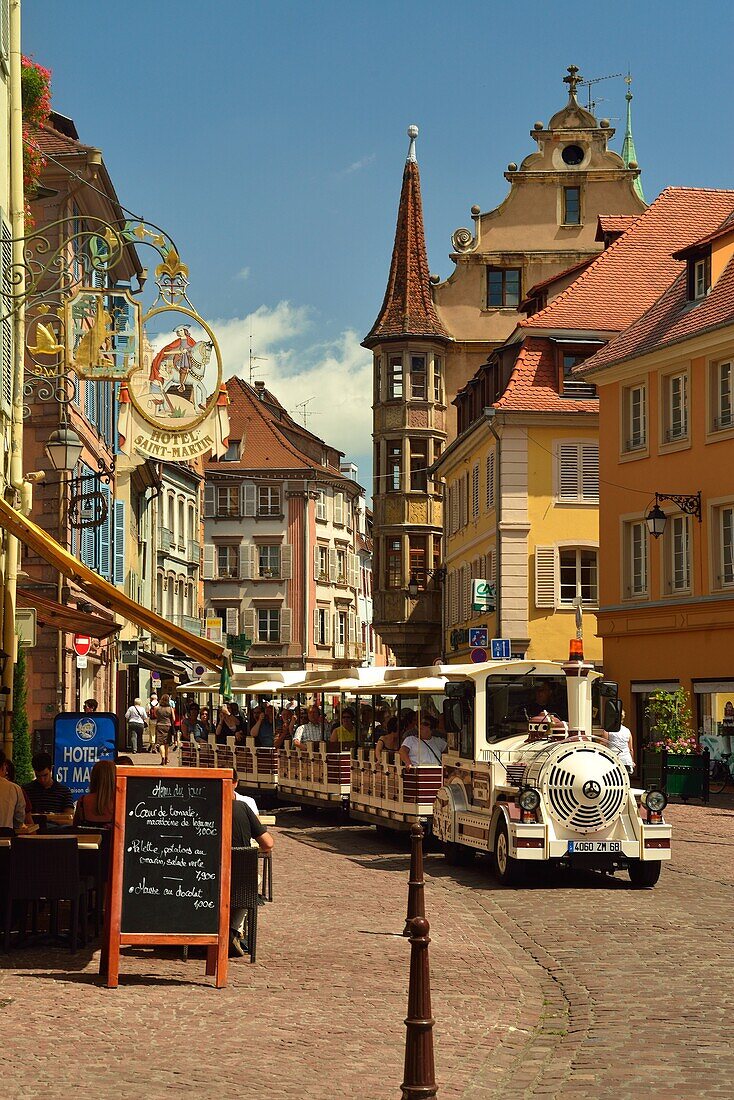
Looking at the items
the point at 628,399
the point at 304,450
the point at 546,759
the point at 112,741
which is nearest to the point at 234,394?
the point at 304,450

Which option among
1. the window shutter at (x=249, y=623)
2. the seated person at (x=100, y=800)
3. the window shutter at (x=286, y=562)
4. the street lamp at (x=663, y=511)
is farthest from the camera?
the window shutter at (x=286, y=562)

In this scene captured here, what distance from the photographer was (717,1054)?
29.2ft

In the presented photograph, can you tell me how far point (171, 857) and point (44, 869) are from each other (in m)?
1.40

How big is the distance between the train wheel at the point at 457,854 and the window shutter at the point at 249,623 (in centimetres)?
7653

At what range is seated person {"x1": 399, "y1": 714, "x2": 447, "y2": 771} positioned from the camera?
21469mm

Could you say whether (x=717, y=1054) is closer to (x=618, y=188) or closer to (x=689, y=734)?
(x=689, y=734)

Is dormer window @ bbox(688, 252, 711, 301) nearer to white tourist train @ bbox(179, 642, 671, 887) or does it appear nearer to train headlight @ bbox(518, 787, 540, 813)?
white tourist train @ bbox(179, 642, 671, 887)

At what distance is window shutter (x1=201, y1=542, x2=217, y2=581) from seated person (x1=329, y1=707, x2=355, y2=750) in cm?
6938

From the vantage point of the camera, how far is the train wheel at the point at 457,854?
19969 mm

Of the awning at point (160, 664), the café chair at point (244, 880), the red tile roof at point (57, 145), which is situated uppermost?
the red tile roof at point (57, 145)

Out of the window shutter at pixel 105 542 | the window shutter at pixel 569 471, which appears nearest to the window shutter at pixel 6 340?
the window shutter at pixel 105 542

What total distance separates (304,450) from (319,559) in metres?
6.52

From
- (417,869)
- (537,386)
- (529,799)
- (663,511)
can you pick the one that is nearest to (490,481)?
(537,386)

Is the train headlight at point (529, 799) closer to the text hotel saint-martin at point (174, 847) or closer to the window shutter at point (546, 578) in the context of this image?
the text hotel saint-martin at point (174, 847)
